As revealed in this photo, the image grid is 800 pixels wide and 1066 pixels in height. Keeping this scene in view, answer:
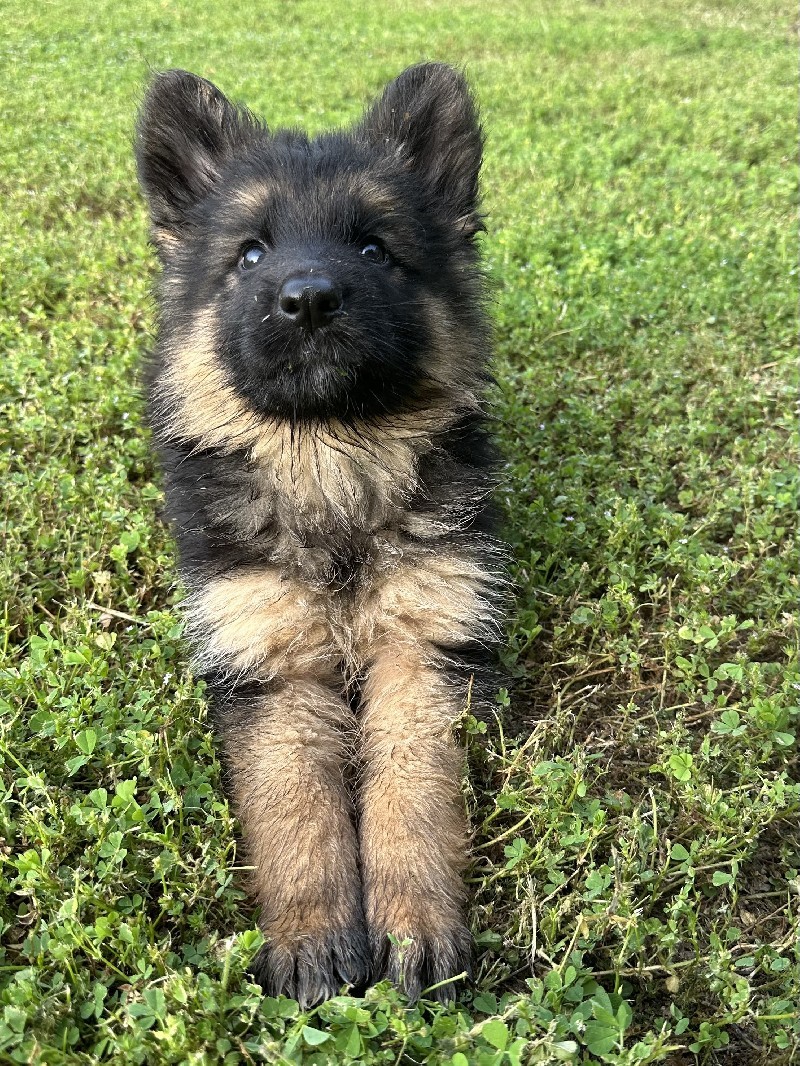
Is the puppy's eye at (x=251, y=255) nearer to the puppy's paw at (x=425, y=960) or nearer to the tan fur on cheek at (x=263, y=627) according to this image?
the tan fur on cheek at (x=263, y=627)

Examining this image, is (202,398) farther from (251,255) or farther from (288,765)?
(288,765)

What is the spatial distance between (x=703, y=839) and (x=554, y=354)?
3.19 m

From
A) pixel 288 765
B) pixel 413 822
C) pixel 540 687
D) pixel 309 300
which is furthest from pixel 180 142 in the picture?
pixel 413 822

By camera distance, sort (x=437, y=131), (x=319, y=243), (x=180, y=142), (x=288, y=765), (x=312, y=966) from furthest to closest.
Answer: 1. (x=437, y=131)
2. (x=180, y=142)
3. (x=319, y=243)
4. (x=288, y=765)
5. (x=312, y=966)

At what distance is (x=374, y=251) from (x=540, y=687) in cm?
168

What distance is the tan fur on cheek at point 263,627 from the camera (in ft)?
8.24

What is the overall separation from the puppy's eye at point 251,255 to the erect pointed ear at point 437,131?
2.60 ft

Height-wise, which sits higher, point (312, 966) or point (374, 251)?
point (374, 251)

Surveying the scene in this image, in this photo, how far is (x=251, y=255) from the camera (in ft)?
9.39

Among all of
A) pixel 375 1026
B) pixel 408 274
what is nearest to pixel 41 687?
pixel 375 1026

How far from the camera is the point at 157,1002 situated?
169cm

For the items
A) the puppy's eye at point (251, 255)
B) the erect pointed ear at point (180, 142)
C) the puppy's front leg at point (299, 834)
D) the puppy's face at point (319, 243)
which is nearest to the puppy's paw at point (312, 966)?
the puppy's front leg at point (299, 834)

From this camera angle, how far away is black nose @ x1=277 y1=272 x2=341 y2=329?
2340 millimetres

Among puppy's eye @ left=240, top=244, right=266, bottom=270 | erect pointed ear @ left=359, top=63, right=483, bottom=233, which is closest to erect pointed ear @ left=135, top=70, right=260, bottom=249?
puppy's eye @ left=240, top=244, right=266, bottom=270
